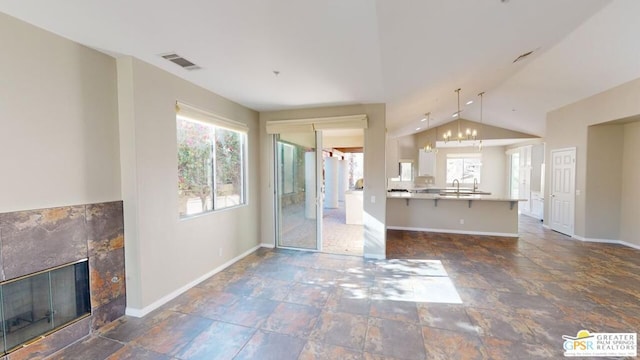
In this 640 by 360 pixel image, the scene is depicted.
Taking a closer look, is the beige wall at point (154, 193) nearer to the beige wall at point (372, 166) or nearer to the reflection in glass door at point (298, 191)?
the reflection in glass door at point (298, 191)

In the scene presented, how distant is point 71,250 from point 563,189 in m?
8.96

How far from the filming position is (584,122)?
5.49m

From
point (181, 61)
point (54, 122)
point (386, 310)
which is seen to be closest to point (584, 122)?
point (386, 310)

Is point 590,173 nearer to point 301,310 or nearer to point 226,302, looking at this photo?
point 301,310

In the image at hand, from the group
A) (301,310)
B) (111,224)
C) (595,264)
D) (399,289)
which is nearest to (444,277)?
(399,289)

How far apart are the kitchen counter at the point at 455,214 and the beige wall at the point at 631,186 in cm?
187

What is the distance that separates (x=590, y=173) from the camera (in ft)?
17.8

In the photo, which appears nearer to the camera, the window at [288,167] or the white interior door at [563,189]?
the window at [288,167]

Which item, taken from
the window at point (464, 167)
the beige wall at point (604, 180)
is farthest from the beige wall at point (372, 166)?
the window at point (464, 167)

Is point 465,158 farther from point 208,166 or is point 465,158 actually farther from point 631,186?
point 208,166

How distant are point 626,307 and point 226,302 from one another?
4480 mm

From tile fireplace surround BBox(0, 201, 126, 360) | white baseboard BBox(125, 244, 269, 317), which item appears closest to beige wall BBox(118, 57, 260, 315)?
white baseboard BBox(125, 244, 269, 317)

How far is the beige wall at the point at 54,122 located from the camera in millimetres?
1913

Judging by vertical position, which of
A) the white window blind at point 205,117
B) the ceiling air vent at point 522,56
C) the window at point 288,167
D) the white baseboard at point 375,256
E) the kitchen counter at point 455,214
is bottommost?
the white baseboard at point 375,256
